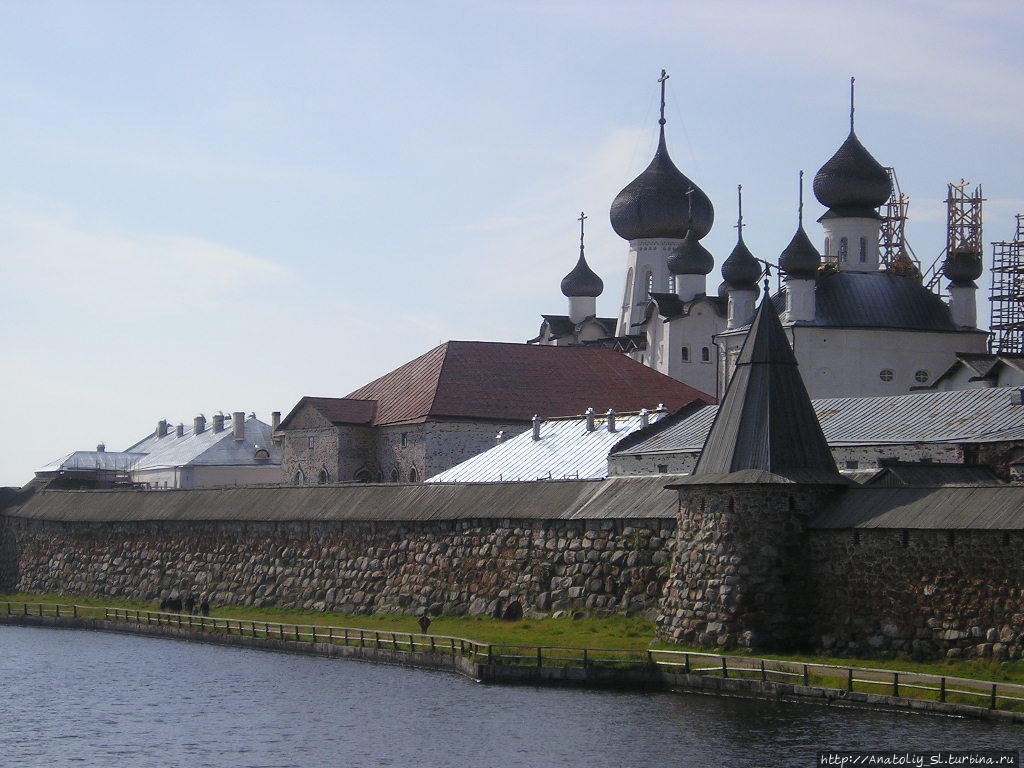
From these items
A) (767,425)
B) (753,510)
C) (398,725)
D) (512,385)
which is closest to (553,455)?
(512,385)

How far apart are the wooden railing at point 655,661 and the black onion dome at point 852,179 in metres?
30.8

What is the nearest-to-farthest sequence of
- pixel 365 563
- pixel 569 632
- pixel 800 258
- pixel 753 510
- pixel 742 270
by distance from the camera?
pixel 753 510, pixel 569 632, pixel 365 563, pixel 800 258, pixel 742 270

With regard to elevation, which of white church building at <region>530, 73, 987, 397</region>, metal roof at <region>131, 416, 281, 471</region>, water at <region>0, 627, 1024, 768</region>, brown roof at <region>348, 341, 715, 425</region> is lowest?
water at <region>0, 627, 1024, 768</region>

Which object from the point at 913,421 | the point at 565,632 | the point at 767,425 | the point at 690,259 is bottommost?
the point at 565,632

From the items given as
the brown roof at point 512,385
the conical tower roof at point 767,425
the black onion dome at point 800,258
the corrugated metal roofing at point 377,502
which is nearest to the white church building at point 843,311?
the black onion dome at point 800,258

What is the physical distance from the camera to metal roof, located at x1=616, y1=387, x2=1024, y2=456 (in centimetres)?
4269

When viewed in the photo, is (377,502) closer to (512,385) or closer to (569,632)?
(569,632)

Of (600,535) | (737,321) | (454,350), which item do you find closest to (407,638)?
(600,535)

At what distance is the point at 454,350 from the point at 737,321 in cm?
1068

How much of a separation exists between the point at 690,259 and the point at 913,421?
3786 cm

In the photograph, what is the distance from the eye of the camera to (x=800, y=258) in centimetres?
6688

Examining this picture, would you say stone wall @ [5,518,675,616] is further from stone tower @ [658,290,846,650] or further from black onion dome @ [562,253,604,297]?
black onion dome @ [562,253,604,297]

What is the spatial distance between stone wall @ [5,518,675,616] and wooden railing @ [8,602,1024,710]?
2.32m

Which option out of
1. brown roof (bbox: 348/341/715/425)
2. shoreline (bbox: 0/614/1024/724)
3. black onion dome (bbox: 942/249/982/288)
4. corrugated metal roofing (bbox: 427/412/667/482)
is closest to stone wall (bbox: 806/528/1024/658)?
shoreline (bbox: 0/614/1024/724)
